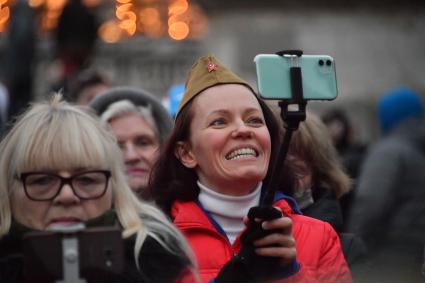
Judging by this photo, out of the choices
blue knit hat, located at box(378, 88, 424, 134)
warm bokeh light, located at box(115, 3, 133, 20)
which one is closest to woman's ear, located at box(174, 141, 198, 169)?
blue knit hat, located at box(378, 88, 424, 134)

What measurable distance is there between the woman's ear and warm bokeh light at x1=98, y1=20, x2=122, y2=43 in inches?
400

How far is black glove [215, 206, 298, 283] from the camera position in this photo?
388 cm

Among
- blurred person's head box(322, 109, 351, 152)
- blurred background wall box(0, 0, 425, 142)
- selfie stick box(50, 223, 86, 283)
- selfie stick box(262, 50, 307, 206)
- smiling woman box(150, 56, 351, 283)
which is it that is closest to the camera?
selfie stick box(50, 223, 86, 283)

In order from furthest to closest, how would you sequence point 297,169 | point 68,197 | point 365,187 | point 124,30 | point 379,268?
1. point 124,30
2. point 365,187
3. point 297,169
4. point 68,197
5. point 379,268

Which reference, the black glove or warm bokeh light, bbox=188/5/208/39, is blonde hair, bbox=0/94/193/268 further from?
warm bokeh light, bbox=188/5/208/39

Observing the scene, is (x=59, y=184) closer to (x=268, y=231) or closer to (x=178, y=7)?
(x=268, y=231)

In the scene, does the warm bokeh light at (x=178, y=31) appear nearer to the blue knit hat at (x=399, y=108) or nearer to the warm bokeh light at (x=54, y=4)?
the warm bokeh light at (x=54, y=4)

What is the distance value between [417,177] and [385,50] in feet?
15.0

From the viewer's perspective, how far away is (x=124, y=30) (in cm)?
1543

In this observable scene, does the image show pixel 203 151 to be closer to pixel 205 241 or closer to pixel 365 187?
pixel 205 241

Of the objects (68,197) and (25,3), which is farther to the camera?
(25,3)

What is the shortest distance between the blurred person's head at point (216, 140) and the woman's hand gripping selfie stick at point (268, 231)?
1.79 feet

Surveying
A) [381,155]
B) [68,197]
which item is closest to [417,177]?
[381,155]

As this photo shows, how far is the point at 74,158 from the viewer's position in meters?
4.32
